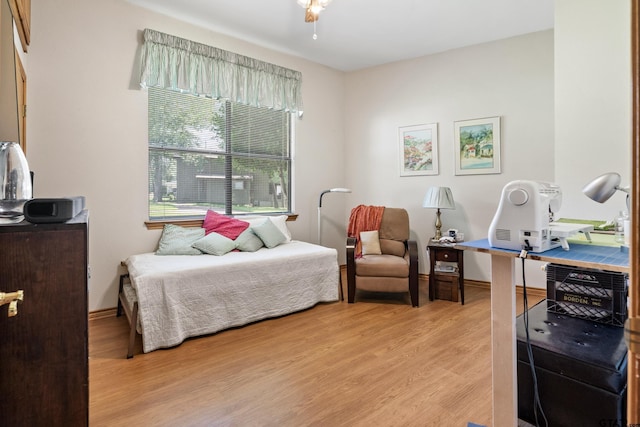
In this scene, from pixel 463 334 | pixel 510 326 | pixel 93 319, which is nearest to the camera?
pixel 510 326

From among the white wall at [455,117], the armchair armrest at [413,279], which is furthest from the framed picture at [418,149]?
the armchair armrest at [413,279]

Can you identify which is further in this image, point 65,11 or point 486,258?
A: point 486,258

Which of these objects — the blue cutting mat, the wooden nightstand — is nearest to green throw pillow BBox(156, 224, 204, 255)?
the wooden nightstand

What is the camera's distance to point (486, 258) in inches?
158

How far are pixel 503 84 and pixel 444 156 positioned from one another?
0.99m

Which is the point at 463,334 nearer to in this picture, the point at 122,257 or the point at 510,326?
the point at 510,326

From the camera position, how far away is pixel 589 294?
1.75 m

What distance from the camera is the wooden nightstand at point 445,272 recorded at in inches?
141

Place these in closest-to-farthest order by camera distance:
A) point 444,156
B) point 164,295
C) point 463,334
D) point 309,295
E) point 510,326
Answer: point 510,326 → point 164,295 → point 463,334 → point 309,295 → point 444,156

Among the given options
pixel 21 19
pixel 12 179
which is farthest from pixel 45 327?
pixel 21 19

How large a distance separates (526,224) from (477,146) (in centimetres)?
305

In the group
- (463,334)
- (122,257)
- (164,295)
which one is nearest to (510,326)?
(463,334)

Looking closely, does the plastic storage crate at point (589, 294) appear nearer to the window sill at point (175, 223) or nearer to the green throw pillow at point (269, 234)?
the green throw pillow at point (269, 234)

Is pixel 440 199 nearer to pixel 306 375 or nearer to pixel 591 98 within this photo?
pixel 591 98
